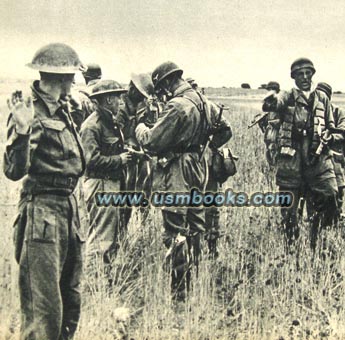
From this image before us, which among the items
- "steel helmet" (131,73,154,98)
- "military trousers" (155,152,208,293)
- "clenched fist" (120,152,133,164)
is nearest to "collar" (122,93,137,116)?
"steel helmet" (131,73,154,98)

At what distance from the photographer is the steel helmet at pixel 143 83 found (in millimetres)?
6242

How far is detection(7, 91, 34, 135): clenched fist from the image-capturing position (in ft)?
12.3

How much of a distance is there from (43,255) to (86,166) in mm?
1157

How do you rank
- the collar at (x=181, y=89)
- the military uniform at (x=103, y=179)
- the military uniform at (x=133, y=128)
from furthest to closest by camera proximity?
the military uniform at (x=133, y=128) < the military uniform at (x=103, y=179) < the collar at (x=181, y=89)

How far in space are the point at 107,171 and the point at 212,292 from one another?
59.2 inches

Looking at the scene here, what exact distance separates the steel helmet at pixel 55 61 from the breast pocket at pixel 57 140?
0.36 m

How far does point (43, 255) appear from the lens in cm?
408

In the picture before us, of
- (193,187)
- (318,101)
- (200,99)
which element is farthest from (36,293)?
(318,101)

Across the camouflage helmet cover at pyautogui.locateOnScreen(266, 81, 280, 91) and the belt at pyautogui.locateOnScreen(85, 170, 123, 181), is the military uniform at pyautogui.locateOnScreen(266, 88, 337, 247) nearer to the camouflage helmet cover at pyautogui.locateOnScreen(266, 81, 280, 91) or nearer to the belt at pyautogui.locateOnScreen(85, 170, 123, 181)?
the camouflage helmet cover at pyautogui.locateOnScreen(266, 81, 280, 91)

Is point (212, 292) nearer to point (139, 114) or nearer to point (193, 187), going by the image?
point (193, 187)

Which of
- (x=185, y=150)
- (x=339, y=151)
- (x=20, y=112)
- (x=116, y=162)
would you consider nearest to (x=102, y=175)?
(x=116, y=162)

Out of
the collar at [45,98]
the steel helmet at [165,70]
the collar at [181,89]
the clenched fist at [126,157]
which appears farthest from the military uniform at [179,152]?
the collar at [45,98]

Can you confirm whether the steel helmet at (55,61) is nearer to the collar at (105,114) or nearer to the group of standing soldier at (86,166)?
the group of standing soldier at (86,166)

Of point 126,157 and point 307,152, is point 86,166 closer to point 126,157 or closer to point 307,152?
point 126,157
